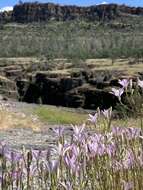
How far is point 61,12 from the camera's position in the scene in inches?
6388

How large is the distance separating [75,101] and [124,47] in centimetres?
4631

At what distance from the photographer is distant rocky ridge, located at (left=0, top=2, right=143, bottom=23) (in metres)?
151

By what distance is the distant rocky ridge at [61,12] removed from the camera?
151 meters

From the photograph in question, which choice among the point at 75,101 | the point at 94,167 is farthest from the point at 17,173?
the point at 75,101

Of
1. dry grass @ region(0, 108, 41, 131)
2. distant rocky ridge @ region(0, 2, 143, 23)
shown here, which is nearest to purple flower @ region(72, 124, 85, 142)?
dry grass @ region(0, 108, 41, 131)

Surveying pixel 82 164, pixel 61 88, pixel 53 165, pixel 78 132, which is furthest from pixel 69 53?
pixel 53 165

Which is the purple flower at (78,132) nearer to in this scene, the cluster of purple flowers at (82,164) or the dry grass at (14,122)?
the cluster of purple flowers at (82,164)

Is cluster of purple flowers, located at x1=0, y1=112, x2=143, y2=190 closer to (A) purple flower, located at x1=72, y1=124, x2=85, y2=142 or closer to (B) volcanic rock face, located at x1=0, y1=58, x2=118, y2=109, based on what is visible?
(A) purple flower, located at x1=72, y1=124, x2=85, y2=142

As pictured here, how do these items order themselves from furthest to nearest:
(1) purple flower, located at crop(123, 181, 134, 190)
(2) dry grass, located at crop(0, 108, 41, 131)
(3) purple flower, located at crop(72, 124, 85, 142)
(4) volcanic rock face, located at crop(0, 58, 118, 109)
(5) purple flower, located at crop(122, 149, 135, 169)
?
(4) volcanic rock face, located at crop(0, 58, 118, 109)
(2) dry grass, located at crop(0, 108, 41, 131)
(3) purple flower, located at crop(72, 124, 85, 142)
(5) purple flower, located at crop(122, 149, 135, 169)
(1) purple flower, located at crop(123, 181, 134, 190)

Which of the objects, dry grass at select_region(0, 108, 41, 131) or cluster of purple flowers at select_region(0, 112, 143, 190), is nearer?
cluster of purple flowers at select_region(0, 112, 143, 190)

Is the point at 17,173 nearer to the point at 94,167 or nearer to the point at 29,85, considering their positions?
the point at 94,167

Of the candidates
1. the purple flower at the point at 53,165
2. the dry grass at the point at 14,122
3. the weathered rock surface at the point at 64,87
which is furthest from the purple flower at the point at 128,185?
the weathered rock surface at the point at 64,87

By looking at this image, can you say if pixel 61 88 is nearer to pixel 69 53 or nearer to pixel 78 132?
pixel 69 53

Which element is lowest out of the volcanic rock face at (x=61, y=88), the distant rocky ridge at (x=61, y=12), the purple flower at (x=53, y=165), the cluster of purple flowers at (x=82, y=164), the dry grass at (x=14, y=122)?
the distant rocky ridge at (x=61, y=12)
